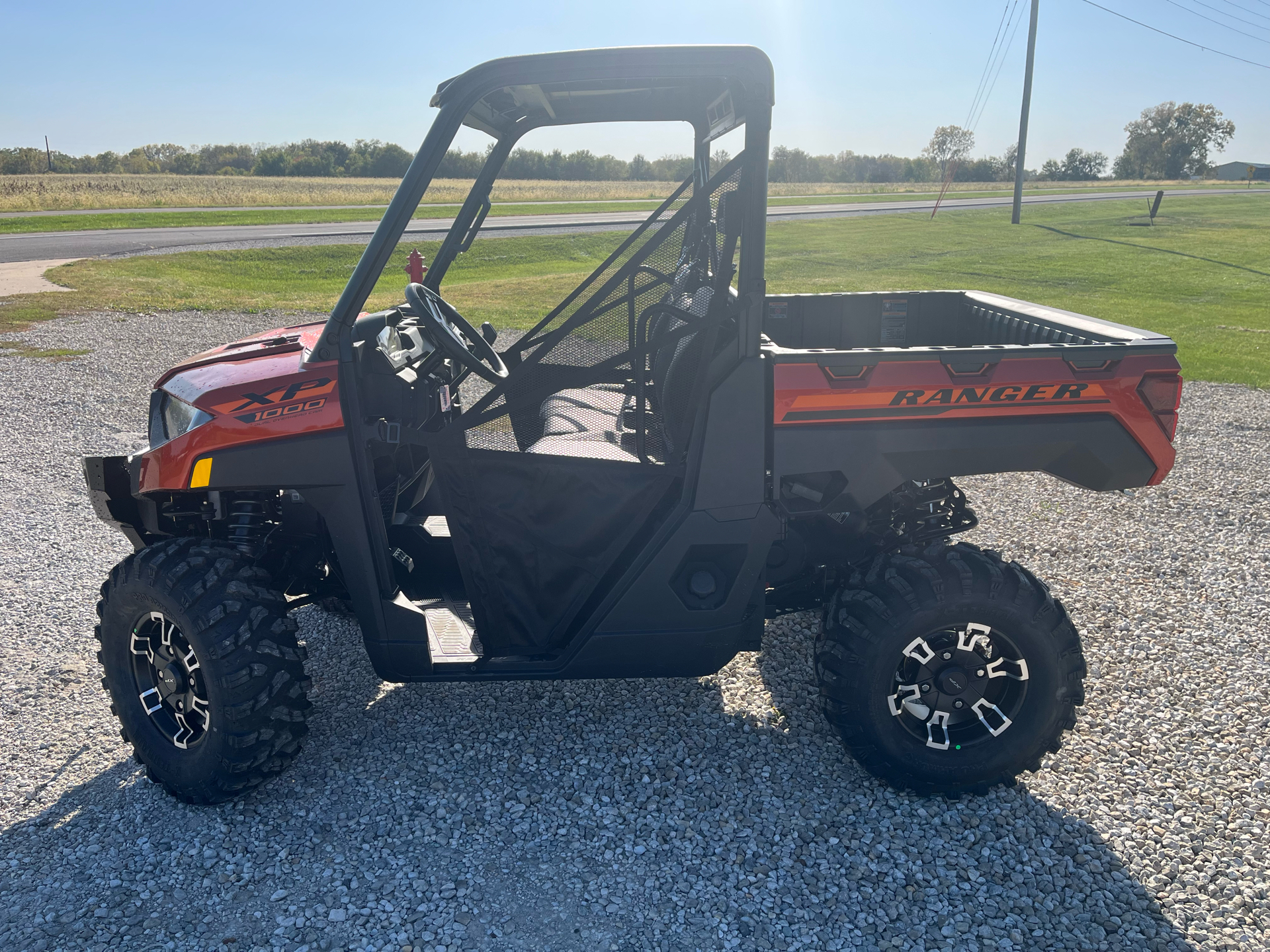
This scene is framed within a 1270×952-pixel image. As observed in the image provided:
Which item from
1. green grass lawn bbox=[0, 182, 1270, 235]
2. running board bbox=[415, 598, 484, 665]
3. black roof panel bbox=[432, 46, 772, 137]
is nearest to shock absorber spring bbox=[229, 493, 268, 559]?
running board bbox=[415, 598, 484, 665]

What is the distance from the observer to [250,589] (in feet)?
9.53

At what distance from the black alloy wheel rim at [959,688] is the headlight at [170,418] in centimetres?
246

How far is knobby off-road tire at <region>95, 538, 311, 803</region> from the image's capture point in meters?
2.84

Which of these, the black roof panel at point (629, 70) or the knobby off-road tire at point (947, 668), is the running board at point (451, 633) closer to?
the knobby off-road tire at point (947, 668)

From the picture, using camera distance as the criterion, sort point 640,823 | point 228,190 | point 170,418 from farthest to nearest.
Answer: point 228,190 < point 170,418 < point 640,823

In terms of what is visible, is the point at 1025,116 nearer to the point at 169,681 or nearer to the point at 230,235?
the point at 230,235

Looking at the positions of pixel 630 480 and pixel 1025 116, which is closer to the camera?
pixel 630 480

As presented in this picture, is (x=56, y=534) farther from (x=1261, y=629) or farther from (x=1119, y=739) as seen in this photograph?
(x=1261, y=629)

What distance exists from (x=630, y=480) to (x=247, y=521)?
4.57ft

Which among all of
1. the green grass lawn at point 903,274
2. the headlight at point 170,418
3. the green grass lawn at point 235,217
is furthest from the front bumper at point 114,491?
the green grass lawn at point 235,217

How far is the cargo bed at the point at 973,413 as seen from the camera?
278cm

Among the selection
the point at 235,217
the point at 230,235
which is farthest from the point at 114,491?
the point at 235,217

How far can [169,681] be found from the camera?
297cm

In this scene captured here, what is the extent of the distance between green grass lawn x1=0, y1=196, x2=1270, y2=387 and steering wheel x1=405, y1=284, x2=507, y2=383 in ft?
5.91
